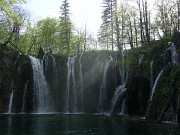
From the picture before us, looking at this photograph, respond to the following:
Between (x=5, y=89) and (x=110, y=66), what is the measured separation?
13.5m

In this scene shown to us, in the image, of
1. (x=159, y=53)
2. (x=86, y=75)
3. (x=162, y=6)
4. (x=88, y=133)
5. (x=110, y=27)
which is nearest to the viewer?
(x=88, y=133)

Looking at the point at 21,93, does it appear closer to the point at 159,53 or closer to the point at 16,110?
the point at 16,110

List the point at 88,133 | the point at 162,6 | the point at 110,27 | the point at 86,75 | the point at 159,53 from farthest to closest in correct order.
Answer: the point at 110,27
the point at 86,75
the point at 162,6
the point at 159,53
the point at 88,133

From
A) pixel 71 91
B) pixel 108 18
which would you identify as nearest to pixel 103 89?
pixel 71 91

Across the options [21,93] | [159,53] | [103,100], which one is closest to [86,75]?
[103,100]

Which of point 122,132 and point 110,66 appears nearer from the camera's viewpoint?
point 122,132

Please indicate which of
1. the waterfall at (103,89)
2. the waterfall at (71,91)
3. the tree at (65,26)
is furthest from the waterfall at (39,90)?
the tree at (65,26)

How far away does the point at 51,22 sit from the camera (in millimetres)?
53375

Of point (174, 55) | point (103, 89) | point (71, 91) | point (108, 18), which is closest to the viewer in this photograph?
point (174, 55)

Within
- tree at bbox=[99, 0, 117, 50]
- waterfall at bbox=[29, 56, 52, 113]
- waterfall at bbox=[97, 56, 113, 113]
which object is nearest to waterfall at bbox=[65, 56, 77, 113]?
waterfall at bbox=[29, 56, 52, 113]

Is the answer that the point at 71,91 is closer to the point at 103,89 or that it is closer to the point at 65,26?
the point at 103,89

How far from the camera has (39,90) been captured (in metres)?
34.0

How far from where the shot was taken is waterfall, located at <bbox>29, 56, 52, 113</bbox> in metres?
33.3

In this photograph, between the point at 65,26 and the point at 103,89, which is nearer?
the point at 103,89
